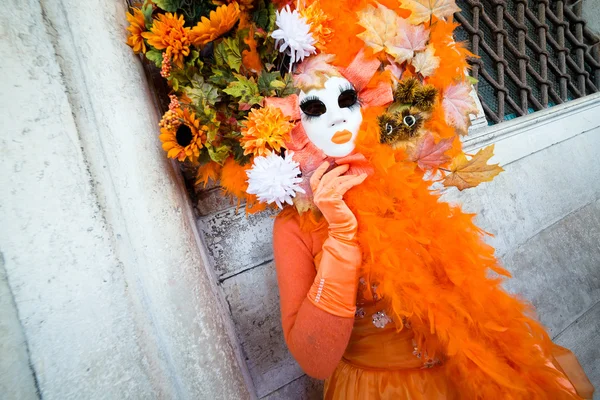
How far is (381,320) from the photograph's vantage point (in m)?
1.08

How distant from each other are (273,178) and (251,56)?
440 mm

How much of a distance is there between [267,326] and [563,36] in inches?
135

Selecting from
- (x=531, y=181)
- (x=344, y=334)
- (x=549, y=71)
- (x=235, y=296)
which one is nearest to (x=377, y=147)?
(x=344, y=334)

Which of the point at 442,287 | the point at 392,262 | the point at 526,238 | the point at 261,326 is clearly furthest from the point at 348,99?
the point at 526,238

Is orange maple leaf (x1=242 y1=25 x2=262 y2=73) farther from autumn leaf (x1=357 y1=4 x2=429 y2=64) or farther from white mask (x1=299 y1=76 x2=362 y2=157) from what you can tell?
autumn leaf (x1=357 y1=4 x2=429 y2=64)

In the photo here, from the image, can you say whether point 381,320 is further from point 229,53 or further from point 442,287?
point 229,53

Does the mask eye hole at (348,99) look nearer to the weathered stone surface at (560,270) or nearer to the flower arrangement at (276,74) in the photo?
the flower arrangement at (276,74)

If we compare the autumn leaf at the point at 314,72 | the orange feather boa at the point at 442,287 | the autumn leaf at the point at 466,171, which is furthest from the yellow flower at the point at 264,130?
the autumn leaf at the point at 466,171

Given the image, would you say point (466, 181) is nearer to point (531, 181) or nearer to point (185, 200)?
point (185, 200)

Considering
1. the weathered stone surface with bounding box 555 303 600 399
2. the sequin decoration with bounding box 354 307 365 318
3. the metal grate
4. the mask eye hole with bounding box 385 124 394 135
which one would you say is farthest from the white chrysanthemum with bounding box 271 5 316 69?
the weathered stone surface with bounding box 555 303 600 399

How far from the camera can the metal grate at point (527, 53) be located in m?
2.32

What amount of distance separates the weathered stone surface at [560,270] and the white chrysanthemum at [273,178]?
5.65ft

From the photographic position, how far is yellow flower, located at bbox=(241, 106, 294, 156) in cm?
96

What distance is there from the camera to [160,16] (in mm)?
979
